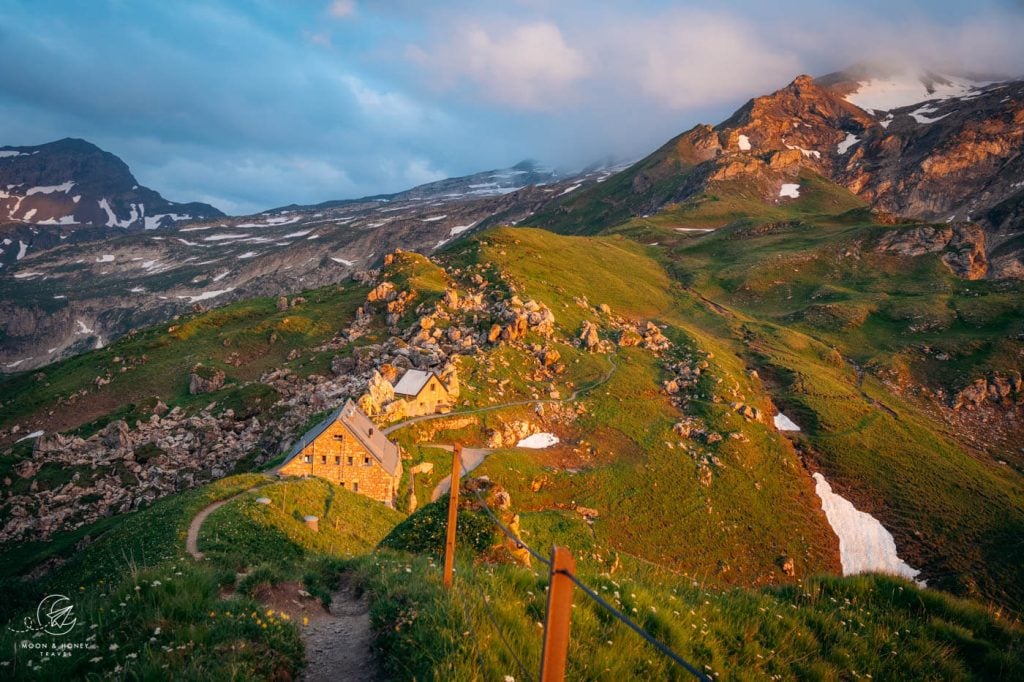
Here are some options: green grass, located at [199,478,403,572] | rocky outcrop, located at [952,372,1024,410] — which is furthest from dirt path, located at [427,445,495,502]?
rocky outcrop, located at [952,372,1024,410]

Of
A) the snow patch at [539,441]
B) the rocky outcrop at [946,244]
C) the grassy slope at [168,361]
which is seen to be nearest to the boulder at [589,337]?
the snow patch at [539,441]

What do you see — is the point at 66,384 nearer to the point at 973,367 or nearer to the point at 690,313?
the point at 690,313

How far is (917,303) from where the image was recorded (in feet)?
350

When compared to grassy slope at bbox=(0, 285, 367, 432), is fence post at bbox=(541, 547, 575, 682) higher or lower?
higher

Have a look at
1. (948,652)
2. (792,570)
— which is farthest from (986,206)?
(948,652)

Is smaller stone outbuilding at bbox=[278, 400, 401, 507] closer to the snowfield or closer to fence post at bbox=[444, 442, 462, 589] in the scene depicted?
fence post at bbox=[444, 442, 462, 589]

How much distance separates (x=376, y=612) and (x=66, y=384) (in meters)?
91.6

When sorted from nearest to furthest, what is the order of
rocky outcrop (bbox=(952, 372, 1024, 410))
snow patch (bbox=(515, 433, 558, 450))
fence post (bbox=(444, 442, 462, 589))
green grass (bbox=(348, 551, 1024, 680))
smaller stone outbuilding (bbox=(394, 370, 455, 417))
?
1. green grass (bbox=(348, 551, 1024, 680))
2. fence post (bbox=(444, 442, 462, 589))
3. snow patch (bbox=(515, 433, 558, 450))
4. smaller stone outbuilding (bbox=(394, 370, 455, 417))
5. rocky outcrop (bbox=(952, 372, 1024, 410))

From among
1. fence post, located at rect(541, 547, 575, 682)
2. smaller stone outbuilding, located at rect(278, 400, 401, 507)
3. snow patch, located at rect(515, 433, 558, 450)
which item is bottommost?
snow patch, located at rect(515, 433, 558, 450)

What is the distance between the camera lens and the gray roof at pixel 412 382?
5693cm

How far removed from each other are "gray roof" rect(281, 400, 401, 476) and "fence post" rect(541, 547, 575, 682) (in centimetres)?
3961
